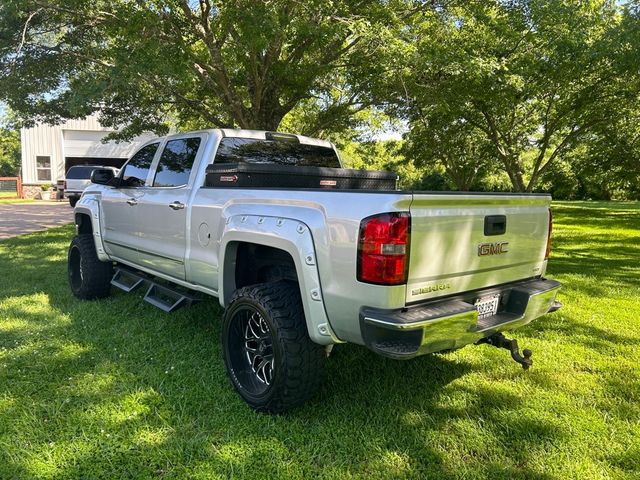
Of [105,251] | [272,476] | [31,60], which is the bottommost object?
[272,476]

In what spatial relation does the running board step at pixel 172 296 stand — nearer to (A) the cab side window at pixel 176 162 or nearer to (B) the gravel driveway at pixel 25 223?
(A) the cab side window at pixel 176 162

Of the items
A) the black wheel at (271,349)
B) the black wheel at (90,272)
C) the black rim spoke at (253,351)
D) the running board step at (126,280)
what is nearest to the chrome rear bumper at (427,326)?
the black wheel at (271,349)

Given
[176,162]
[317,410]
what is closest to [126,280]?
[176,162]

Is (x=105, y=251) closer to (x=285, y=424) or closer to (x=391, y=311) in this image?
(x=285, y=424)

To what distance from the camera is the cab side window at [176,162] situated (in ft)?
14.0

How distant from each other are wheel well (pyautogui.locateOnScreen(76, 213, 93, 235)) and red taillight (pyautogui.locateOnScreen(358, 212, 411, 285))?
471 cm

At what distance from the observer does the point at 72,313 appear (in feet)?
16.7

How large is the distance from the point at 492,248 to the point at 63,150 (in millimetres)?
32497

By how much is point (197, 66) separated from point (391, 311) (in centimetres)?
831

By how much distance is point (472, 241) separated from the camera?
2902 mm

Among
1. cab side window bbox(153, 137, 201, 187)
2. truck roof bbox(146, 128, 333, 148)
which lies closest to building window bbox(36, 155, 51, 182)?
truck roof bbox(146, 128, 333, 148)

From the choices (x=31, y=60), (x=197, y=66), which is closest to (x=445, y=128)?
(x=197, y=66)

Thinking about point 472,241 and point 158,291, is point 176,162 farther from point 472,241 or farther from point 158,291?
point 472,241

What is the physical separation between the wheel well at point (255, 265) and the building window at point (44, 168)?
3201 centimetres
